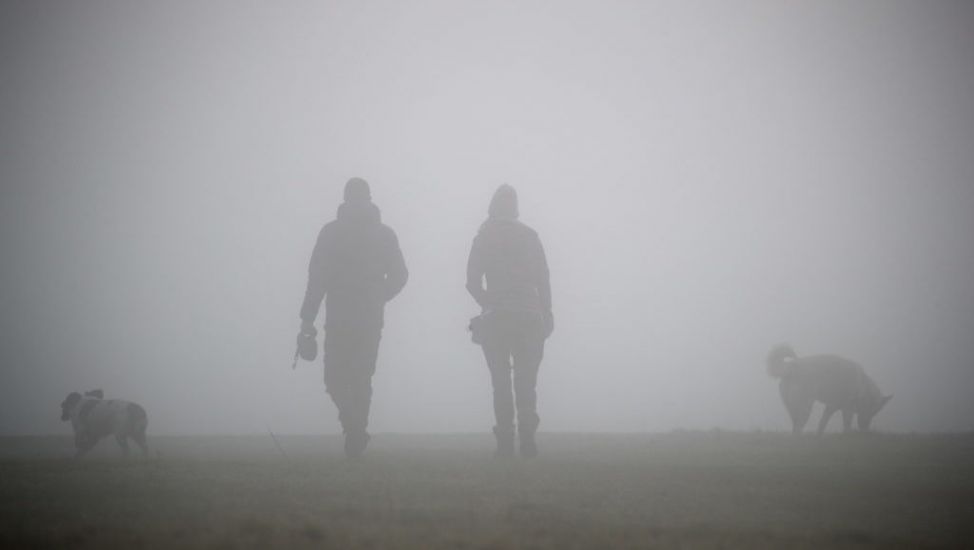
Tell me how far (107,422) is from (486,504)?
37.8 feet

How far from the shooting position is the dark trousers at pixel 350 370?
853 centimetres

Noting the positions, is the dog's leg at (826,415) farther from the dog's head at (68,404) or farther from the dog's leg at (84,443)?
the dog's head at (68,404)

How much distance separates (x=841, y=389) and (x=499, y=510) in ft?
41.9

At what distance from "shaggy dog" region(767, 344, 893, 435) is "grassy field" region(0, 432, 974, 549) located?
7.25 metres

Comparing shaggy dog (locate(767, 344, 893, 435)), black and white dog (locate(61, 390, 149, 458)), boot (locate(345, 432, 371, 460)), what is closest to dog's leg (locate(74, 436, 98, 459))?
black and white dog (locate(61, 390, 149, 458))

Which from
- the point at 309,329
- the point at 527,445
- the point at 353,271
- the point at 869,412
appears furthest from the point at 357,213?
the point at 869,412

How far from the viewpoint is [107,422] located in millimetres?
12844

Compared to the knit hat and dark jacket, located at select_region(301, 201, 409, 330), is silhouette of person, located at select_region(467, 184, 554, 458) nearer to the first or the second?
dark jacket, located at select_region(301, 201, 409, 330)

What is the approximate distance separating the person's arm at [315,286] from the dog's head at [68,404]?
7455 mm

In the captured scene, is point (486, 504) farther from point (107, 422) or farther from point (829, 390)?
point (829, 390)

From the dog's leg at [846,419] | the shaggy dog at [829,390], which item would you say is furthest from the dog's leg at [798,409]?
the dog's leg at [846,419]

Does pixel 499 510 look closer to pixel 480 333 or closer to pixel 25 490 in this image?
pixel 25 490

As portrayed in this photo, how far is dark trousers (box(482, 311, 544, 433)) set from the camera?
8.45 m

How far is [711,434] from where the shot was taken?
1316 cm
